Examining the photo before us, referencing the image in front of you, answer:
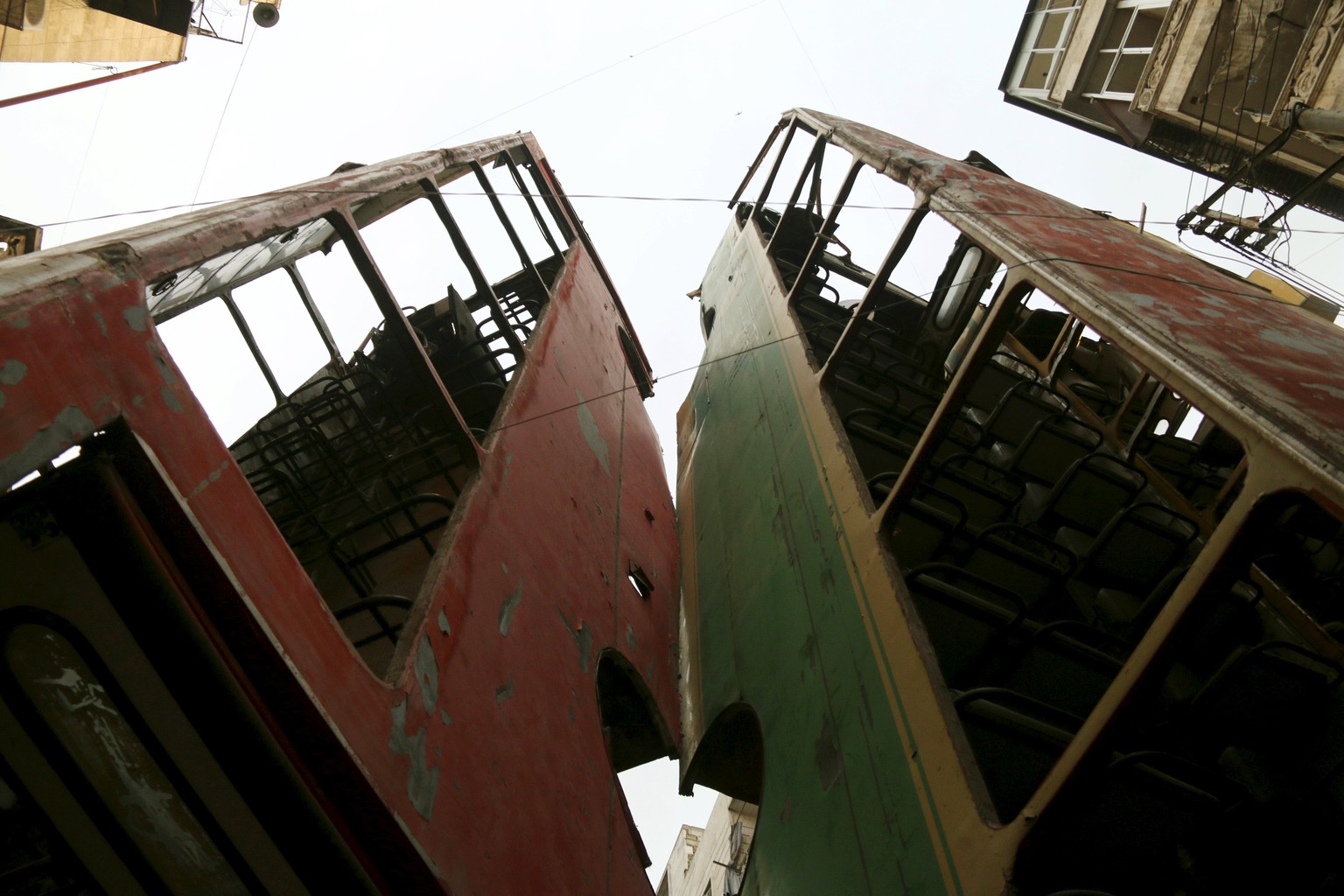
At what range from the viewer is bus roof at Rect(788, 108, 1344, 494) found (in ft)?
7.43

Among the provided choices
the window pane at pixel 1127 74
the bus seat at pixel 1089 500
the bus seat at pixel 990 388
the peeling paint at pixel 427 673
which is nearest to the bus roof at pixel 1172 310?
the bus seat at pixel 1089 500

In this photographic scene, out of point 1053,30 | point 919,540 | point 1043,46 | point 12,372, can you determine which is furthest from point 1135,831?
point 1043,46

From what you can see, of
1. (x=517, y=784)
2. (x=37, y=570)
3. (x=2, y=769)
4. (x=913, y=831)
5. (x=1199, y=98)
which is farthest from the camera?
(x=1199, y=98)

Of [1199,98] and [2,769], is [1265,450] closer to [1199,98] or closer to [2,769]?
[2,769]

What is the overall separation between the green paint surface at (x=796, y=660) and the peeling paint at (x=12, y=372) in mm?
3051

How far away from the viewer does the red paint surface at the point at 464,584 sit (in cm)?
223

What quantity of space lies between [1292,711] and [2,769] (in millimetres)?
4356

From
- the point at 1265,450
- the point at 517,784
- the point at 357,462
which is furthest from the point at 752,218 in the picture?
the point at 1265,450

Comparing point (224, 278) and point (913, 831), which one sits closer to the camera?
point (913, 831)

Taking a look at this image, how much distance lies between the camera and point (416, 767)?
3.04m

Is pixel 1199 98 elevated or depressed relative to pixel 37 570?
depressed

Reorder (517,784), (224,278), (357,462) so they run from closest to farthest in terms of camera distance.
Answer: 1. (517,784)
2. (224,278)
3. (357,462)

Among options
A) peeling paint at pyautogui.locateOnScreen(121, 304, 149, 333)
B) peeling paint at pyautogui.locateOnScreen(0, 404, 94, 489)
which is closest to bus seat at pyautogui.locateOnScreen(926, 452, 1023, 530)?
peeling paint at pyautogui.locateOnScreen(121, 304, 149, 333)

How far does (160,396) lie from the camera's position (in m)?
2.43
